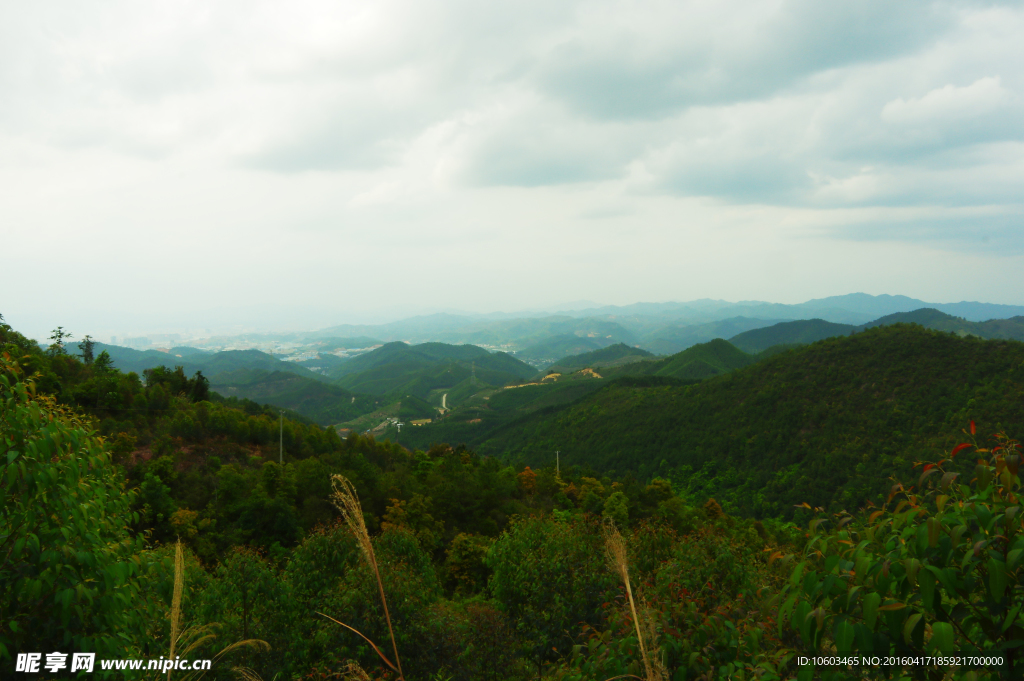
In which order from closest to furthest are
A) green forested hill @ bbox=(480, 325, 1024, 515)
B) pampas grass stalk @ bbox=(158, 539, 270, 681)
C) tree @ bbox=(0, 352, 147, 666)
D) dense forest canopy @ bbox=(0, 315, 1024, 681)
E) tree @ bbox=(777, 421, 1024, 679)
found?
1. tree @ bbox=(777, 421, 1024, 679)
2. dense forest canopy @ bbox=(0, 315, 1024, 681)
3. pampas grass stalk @ bbox=(158, 539, 270, 681)
4. tree @ bbox=(0, 352, 147, 666)
5. green forested hill @ bbox=(480, 325, 1024, 515)

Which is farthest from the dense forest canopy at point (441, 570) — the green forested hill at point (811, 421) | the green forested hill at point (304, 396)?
the green forested hill at point (304, 396)

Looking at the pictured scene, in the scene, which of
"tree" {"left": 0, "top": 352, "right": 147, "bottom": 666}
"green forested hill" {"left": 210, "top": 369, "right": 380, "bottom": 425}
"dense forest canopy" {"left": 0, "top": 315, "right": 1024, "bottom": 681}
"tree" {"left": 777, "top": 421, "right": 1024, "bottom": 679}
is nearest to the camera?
"tree" {"left": 777, "top": 421, "right": 1024, "bottom": 679}

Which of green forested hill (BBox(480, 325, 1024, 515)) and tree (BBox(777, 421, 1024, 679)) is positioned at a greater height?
tree (BBox(777, 421, 1024, 679))

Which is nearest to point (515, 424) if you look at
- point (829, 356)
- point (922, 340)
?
point (829, 356)

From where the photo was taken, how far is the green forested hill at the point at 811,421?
2938 inches

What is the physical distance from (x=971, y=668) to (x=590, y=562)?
7.86 meters

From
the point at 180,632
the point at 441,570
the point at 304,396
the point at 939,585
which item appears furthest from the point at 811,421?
the point at 304,396

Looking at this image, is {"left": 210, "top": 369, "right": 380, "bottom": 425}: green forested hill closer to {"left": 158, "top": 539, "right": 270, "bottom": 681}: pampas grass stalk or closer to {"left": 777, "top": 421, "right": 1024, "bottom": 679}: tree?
{"left": 158, "top": 539, "right": 270, "bottom": 681}: pampas grass stalk

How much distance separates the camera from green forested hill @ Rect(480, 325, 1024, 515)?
245 feet

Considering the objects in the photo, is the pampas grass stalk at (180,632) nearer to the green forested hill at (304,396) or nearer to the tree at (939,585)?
the tree at (939,585)

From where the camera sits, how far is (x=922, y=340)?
94750 millimetres

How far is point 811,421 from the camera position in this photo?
90188 mm

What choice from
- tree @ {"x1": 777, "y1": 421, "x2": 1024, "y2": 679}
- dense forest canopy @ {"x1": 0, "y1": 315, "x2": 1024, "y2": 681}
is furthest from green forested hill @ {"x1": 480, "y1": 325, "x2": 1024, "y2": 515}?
tree @ {"x1": 777, "y1": 421, "x2": 1024, "y2": 679}

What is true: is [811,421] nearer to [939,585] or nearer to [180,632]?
[939,585]
